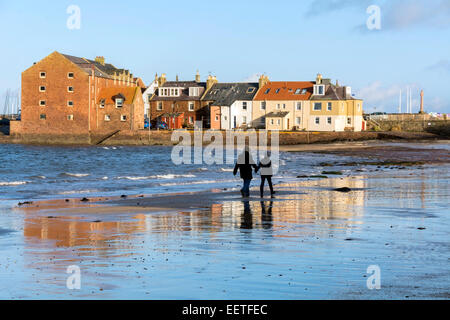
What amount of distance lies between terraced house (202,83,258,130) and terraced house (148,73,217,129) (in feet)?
7.35

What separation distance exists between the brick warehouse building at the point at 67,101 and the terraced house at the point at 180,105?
6603mm

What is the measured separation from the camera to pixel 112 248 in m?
12.3

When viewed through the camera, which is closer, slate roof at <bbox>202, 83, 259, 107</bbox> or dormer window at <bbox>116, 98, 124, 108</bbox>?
dormer window at <bbox>116, 98, 124, 108</bbox>

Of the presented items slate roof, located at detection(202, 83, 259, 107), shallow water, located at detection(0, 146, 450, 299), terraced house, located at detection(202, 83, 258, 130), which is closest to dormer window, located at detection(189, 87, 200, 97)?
slate roof, located at detection(202, 83, 259, 107)

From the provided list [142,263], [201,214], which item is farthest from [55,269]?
[201,214]

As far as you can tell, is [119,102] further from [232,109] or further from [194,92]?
[232,109]

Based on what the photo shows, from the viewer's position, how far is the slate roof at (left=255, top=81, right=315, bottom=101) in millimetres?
100188

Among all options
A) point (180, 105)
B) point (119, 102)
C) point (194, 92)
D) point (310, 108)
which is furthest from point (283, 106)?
point (119, 102)

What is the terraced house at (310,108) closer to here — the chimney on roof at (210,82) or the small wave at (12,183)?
the chimney on roof at (210,82)

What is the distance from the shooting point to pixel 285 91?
334 feet

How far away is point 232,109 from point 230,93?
12.6 feet

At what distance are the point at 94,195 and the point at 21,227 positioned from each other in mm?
A: 10429

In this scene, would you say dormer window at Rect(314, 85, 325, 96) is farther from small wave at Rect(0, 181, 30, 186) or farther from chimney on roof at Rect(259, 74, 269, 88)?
small wave at Rect(0, 181, 30, 186)
